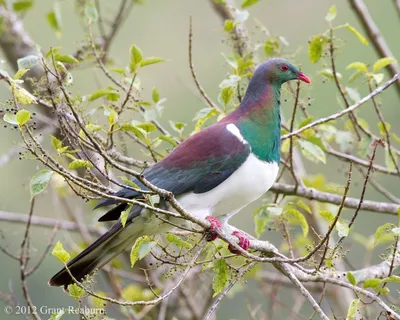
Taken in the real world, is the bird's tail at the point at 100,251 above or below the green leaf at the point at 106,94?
below

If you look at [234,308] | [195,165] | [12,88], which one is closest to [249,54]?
[195,165]

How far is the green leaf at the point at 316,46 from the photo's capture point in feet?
10.2

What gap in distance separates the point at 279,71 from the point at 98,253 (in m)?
1.04

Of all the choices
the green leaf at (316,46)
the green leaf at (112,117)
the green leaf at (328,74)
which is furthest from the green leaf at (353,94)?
the green leaf at (112,117)

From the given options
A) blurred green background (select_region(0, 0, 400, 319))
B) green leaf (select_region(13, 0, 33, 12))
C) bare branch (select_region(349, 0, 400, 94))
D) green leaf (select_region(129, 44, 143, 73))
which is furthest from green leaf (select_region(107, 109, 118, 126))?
blurred green background (select_region(0, 0, 400, 319))

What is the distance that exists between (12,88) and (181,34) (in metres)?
9.95

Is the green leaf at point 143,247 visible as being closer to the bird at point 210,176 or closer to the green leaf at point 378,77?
the bird at point 210,176

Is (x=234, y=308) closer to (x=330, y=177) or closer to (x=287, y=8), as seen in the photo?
(x=330, y=177)

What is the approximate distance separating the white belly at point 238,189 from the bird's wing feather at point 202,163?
0.02 metres

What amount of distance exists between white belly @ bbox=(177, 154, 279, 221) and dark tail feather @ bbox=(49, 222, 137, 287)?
0.87 ft

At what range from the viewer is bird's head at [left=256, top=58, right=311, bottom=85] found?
3123 mm

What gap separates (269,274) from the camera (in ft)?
15.7

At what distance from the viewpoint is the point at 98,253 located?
2871mm

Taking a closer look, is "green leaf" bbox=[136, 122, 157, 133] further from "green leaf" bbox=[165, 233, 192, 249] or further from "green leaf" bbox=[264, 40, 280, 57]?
"green leaf" bbox=[264, 40, 280, 57]
